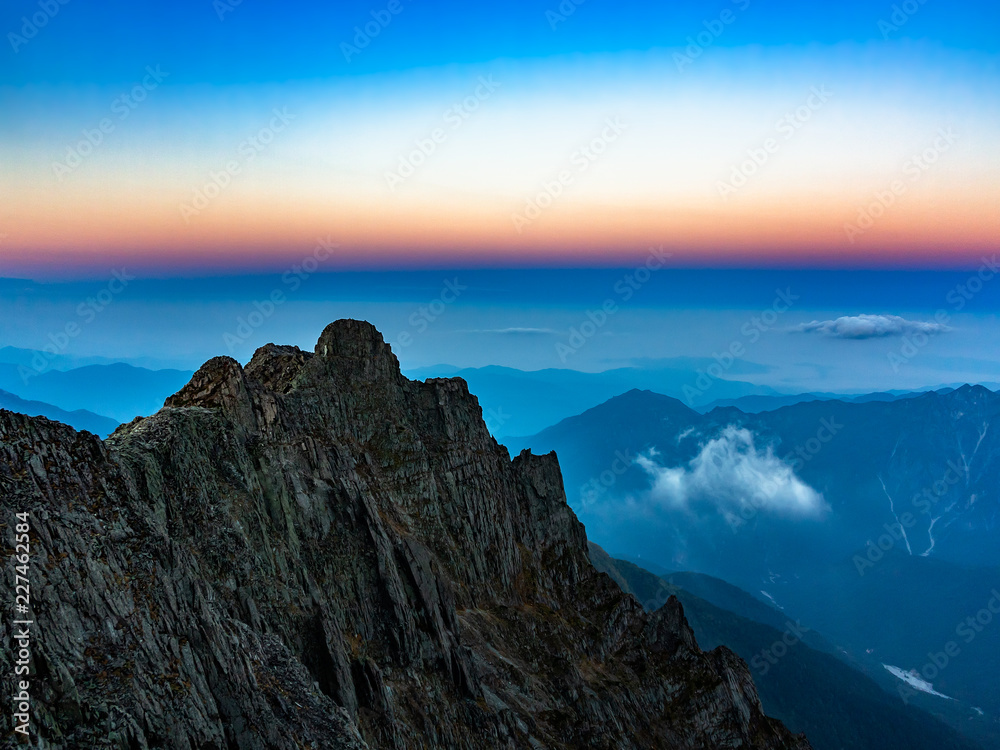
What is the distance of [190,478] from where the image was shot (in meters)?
63.4

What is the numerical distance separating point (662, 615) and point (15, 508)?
127 meters

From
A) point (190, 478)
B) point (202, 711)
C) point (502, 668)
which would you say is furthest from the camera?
point (502, 668)

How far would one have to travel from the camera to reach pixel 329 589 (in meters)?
81.3

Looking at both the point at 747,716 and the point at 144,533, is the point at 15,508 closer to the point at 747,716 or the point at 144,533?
the point at 144,533

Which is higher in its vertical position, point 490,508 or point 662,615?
point 490,508

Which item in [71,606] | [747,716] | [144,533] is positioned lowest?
[747,716]

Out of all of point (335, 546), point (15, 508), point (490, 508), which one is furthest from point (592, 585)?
point (15, 508)

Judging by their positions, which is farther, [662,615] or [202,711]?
[662,615]

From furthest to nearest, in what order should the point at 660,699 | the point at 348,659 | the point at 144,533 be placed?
the point at 660,699 → the point at 348,659 → the point at 144,533

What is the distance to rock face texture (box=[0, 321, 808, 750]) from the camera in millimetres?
41625

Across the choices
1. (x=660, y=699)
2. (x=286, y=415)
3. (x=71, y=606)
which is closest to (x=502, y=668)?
(x=660, y=699)

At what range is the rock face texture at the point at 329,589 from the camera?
41625 millimetres

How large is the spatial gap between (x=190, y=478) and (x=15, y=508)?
2259 centimetres

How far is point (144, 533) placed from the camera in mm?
48875
